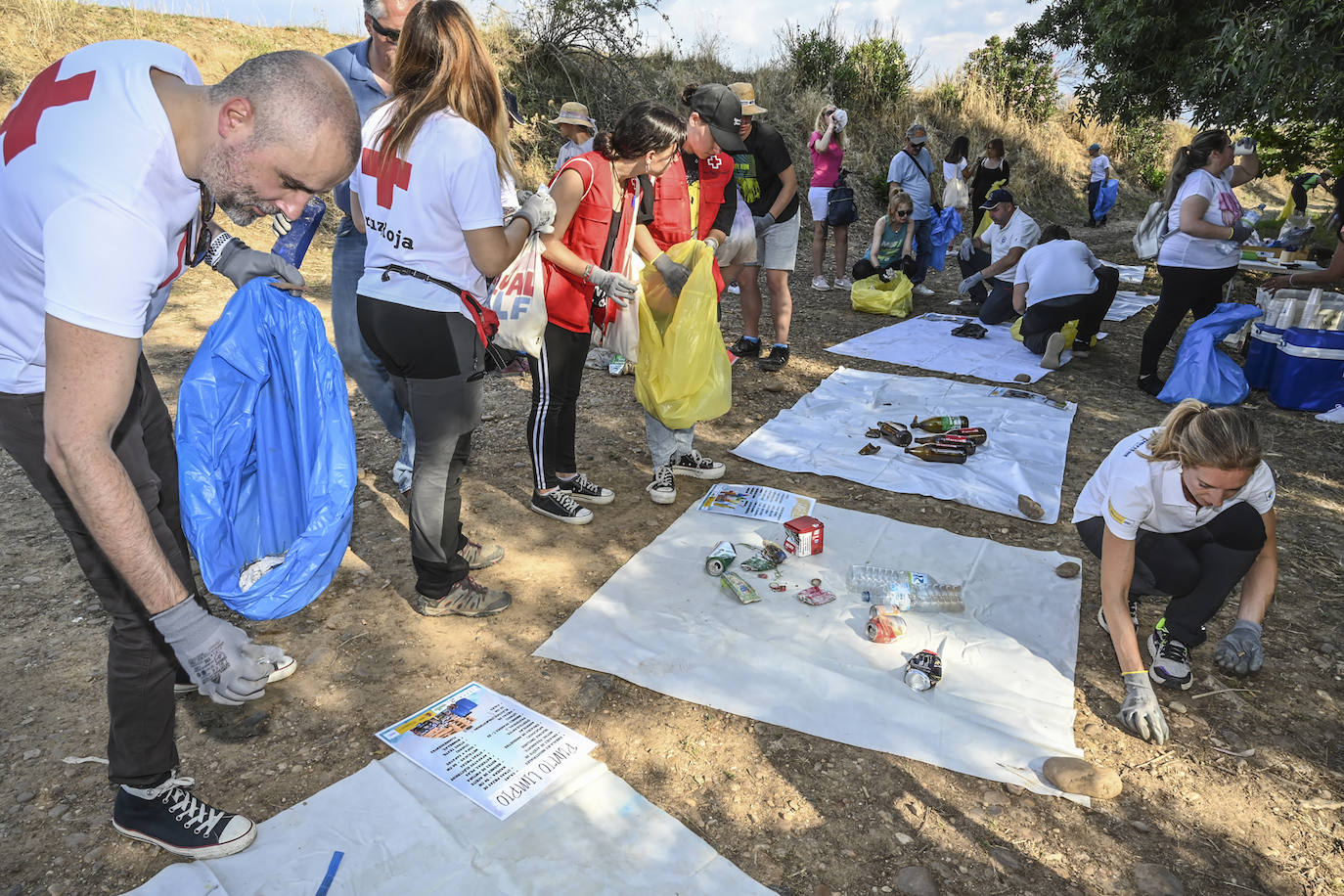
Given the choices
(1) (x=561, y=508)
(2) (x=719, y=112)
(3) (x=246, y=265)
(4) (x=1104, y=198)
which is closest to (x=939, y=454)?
(1) (x=561, y=508)

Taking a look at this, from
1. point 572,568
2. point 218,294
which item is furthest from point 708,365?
point 218,294

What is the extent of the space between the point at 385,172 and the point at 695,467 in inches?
79.3

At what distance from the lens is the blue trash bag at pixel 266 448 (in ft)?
6.37

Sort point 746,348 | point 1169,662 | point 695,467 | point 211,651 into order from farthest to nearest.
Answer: point 746,348
point 695,467
point 1169,662
point 211,651

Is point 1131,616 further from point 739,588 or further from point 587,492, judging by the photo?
point 587,492

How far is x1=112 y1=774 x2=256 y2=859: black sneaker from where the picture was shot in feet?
5.28

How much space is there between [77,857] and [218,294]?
5.06 metres

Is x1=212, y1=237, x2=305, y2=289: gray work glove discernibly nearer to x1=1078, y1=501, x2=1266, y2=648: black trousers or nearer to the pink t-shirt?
x1=1078, y1=501, x2=1266, y2=648: black trousers

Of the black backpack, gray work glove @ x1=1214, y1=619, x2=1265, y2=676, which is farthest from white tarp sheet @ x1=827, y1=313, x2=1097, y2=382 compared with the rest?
gray work glove @ x1=1214, y1=619, x2=1265, y2=676

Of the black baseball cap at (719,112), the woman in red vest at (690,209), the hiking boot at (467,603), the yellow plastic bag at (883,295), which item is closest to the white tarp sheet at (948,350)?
the yellow plastic bag at (883,295)

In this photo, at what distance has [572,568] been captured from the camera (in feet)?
9.32

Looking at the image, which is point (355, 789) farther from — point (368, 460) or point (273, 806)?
point (368, 460)

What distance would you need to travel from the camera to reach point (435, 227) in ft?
6.59

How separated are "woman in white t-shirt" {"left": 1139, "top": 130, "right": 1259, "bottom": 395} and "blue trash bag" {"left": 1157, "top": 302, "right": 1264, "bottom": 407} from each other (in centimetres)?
17
